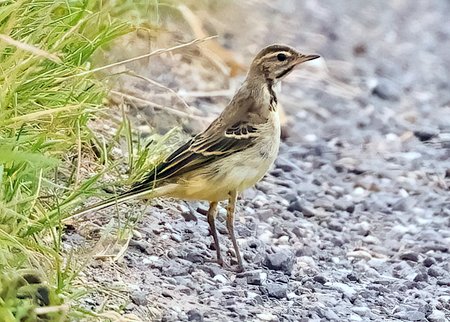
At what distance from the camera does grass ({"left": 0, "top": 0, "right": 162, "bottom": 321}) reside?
15.1 feet

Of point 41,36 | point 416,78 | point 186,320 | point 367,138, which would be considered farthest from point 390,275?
point 416,78

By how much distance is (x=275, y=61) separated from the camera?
6.68 meters

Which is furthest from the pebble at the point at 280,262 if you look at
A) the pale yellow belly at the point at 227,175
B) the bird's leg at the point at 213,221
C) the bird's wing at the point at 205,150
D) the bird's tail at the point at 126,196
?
the bird's tail at the point at 126,196

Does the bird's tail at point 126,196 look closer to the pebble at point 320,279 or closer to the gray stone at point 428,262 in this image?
the pebble at point 320,279

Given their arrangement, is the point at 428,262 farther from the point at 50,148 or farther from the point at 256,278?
the point at 50,148

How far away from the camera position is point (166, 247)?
6.12 m

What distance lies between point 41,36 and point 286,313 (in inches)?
74.0

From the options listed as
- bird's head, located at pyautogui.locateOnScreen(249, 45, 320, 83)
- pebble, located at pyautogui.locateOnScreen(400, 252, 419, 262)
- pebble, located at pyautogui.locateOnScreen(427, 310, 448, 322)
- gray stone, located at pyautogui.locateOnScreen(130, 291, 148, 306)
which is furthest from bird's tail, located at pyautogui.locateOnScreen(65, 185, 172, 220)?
pebble, located at pyautogui.locateOnScreen(400, 252, 419, 262)

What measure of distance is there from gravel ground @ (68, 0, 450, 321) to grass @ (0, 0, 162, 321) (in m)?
0.39

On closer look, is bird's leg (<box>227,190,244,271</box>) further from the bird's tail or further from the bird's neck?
the bird's neck

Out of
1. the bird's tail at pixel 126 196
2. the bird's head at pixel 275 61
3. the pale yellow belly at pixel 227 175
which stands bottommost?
the bird's tail at pixel 126 196

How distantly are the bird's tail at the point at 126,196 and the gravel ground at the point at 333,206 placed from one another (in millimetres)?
258

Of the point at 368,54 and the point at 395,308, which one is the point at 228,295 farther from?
the point at 368,54

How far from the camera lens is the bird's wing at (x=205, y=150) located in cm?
600
